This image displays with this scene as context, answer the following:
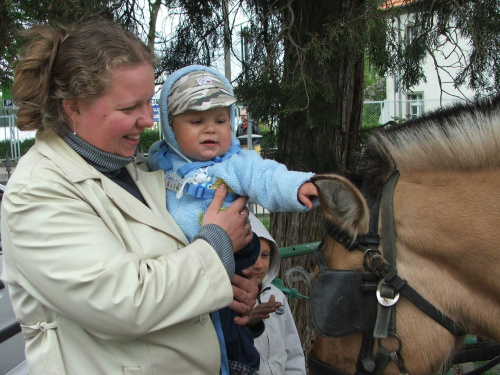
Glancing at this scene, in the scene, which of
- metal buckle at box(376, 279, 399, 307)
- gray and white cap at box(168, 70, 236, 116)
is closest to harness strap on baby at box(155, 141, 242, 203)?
gray and white cap at box(168, 70, 236, 116)

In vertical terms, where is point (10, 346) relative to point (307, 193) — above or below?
below

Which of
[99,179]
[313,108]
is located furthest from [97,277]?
[313,108]

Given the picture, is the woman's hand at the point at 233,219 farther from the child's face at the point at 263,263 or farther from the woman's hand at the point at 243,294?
the child's face at the point at 263,263

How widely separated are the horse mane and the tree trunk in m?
1.14

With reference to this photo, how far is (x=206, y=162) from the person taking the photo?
211cm

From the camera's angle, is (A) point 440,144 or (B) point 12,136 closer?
(A) point 440,144

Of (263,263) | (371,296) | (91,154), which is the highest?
(91,154)


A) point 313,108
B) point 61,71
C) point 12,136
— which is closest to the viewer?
point 61,71

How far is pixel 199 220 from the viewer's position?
1968mm

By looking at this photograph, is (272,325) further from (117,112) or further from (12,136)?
(12,136)

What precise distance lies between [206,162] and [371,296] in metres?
0.85

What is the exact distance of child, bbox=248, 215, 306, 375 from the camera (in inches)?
96.5

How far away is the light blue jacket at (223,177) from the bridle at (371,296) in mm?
215

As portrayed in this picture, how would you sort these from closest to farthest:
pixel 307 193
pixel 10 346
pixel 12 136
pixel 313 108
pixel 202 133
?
1. pixel 307 193
2. pixel 202 133
3. pixel 10 346
4. pixel 313 108
5. pixel 12 136
